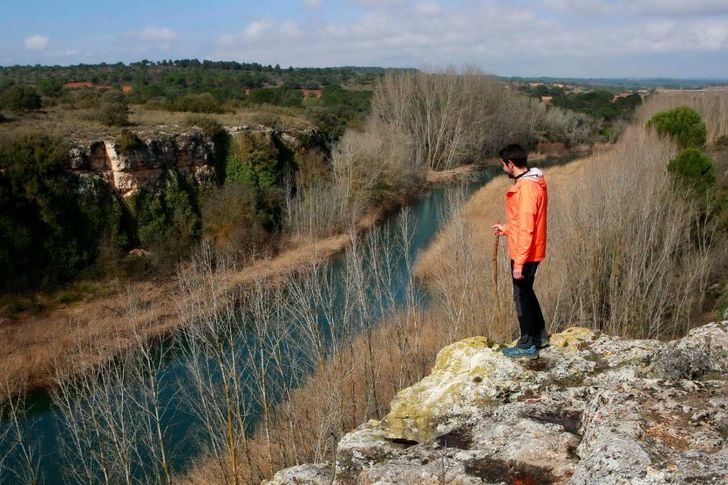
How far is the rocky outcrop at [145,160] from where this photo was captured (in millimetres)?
23609

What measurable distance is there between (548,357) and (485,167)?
40512mm

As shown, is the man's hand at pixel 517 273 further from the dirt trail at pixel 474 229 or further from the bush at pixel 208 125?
the bush at pixel 208 125

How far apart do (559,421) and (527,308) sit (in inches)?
54.1

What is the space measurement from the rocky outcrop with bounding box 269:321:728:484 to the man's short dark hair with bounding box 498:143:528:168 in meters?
1.69

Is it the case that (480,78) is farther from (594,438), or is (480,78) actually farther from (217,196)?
(594,438)

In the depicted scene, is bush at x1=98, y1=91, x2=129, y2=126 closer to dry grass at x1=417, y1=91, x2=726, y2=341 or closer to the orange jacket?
dry grass at x1=417, y1=91, x2=726, y2=341

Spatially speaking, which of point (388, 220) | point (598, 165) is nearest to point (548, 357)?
point (598, 165)

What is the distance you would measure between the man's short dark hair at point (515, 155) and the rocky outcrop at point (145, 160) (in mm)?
21551

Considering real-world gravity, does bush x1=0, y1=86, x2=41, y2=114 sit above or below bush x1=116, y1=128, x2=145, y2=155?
above

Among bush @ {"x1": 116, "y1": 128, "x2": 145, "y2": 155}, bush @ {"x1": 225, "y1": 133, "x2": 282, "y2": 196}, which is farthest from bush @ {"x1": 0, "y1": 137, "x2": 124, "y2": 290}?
bush @ {"x1": 225, "y1": 133, "x2": 282, "y2": 196}

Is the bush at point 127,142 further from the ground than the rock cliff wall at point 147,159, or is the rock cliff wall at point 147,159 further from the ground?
the bush at point 127,142

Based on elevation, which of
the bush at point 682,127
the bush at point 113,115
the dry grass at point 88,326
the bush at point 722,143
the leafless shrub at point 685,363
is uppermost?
the bush at point 113,115

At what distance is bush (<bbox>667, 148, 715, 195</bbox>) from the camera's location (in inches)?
636

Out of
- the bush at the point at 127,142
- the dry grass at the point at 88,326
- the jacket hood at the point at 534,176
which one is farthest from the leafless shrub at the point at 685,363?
the bush at the point at 127,142
